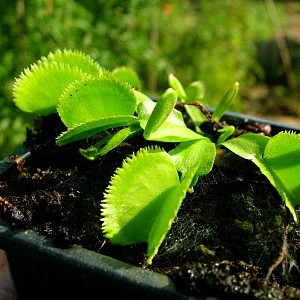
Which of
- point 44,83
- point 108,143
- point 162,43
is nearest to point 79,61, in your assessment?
point 44,83

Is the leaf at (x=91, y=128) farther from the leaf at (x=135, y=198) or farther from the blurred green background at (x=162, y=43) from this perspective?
the blurred green background at (x=162, y=43)

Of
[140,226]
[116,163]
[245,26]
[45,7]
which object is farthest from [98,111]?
[245,26]

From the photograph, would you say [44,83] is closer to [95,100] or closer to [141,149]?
[95,100]

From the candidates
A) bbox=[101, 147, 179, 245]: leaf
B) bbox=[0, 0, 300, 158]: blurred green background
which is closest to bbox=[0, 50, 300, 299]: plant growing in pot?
bbox=[101, 147, 179, 245]: leaf

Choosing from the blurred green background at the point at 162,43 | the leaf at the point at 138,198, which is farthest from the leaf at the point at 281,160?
the blurred green background at the point at 162,43

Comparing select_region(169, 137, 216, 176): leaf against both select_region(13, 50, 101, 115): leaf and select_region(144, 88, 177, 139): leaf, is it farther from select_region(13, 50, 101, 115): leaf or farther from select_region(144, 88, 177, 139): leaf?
select_region(13, 50, 101, 115): leaf

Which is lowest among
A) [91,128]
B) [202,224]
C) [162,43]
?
[162,43]

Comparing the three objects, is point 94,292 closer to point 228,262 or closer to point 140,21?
point 228,262
